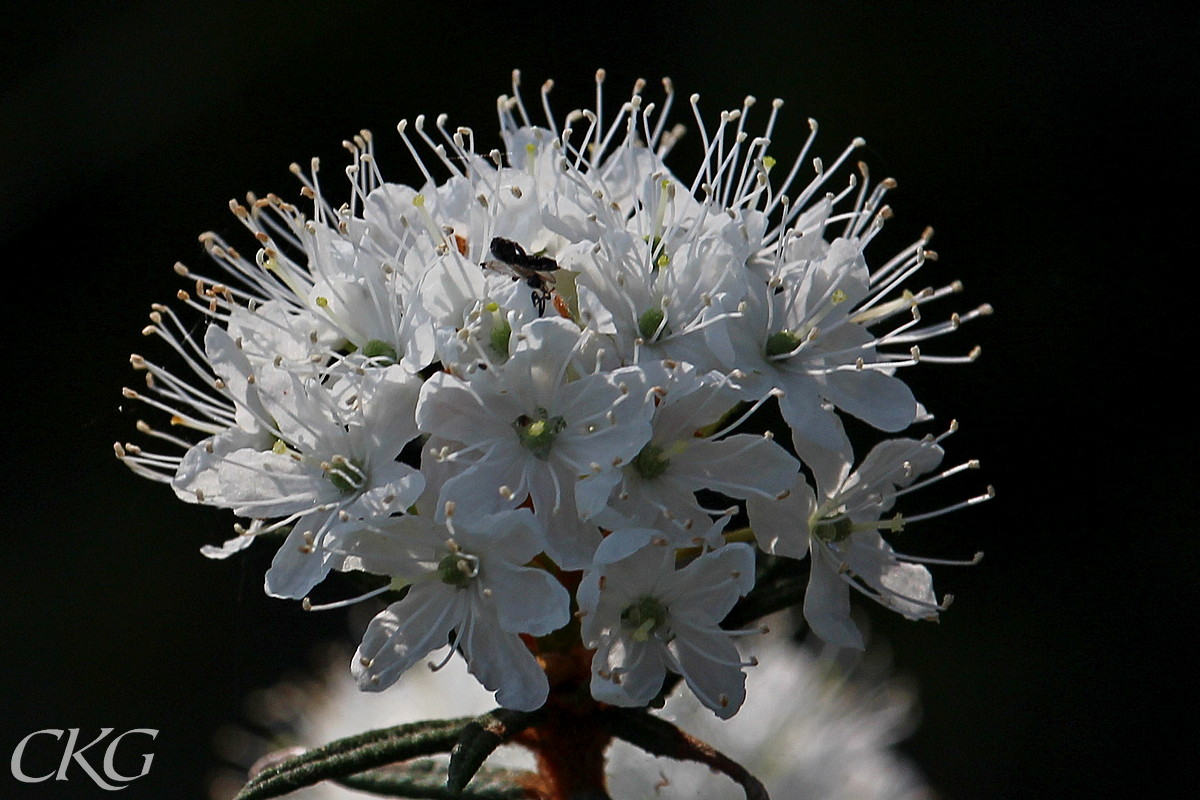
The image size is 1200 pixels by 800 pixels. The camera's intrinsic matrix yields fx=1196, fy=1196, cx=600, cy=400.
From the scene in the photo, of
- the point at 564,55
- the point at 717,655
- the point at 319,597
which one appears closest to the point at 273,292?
the point at 717,655

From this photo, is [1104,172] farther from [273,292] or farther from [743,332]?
[273,292]

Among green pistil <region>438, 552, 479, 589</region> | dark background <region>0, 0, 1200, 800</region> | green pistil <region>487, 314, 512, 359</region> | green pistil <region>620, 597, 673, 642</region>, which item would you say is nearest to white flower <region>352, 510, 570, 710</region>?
→ green pistil <region>438, 552, 479, 589</region>

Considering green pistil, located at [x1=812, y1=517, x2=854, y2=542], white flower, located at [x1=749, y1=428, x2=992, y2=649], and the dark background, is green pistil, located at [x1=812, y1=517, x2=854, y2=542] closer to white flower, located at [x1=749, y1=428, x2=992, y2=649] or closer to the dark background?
white flower, located at [x1=749, y1=428, x2=992, y2=649]

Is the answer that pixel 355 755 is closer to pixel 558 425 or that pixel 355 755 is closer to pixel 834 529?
pixel 558 425

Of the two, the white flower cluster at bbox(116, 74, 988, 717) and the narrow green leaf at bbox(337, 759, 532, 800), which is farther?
the narrow green leaf at bbox(337, 759, 532, 800)

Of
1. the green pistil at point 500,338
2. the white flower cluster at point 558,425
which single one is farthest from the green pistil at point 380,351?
the green pistil at point 500,338

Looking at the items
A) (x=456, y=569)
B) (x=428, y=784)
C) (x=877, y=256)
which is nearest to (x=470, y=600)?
(x=456, y=569)

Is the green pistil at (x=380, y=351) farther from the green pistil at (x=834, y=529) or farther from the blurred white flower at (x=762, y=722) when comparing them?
the blurred white flower at (x=762, y=722)
